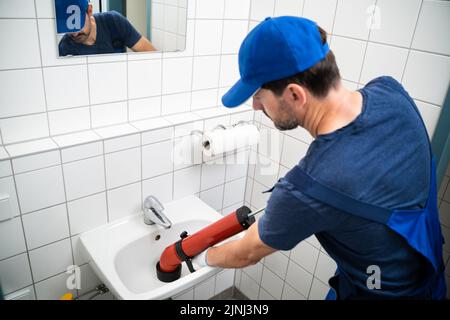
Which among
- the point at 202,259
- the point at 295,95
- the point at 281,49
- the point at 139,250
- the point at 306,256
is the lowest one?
the point at 306,256

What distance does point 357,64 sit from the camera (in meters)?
1.40

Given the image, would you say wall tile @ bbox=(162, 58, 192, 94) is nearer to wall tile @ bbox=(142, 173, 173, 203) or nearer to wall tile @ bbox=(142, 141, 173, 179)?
wall tile @ bbox=(142, 141, 173, 179)

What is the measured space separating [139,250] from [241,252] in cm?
61

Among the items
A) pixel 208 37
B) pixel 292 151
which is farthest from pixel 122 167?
pixel 292 151

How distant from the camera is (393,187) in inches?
33.3

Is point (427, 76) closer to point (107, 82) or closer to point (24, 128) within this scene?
point (107, 82)

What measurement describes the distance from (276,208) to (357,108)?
326mm

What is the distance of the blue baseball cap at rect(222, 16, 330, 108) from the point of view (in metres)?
0.86

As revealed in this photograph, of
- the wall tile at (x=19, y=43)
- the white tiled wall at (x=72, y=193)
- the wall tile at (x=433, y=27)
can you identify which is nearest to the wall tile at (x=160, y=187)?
the white tiled wall at (x=72, y=193)

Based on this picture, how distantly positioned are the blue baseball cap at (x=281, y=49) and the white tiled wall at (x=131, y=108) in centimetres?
53

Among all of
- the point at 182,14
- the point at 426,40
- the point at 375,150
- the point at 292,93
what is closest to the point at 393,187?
the point at 375,150

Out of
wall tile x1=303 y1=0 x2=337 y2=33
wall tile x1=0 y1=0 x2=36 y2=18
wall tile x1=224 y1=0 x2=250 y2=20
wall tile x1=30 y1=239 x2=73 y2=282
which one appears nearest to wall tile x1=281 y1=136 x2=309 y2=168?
wall tile x1=303 y1=0 x2=337 y2=33

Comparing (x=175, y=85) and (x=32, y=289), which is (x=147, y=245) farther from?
(x=175, y=85)

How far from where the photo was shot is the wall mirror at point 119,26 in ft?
3.83
